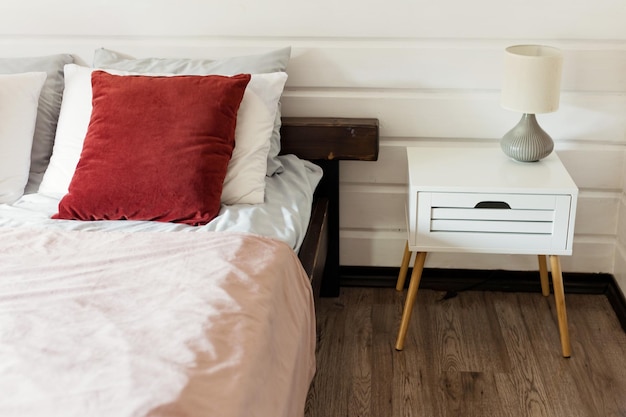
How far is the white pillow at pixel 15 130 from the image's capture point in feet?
7.38

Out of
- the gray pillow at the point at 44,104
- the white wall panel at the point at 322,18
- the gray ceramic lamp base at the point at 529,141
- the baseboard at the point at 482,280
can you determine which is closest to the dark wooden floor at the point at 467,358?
the baseboard at the point at 482,280

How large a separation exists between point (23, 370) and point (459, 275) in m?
1.72

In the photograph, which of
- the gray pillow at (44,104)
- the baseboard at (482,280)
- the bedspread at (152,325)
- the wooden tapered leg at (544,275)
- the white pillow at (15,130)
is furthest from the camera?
the baseboard at (482,280)

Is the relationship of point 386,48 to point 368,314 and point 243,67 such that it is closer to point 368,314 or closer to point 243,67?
point 243,67

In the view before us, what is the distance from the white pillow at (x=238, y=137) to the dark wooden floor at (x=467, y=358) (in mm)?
591

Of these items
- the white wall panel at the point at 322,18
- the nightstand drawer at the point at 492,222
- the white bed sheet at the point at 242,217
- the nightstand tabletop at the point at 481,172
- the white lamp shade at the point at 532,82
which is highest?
the white wall panel at the point at 322,18

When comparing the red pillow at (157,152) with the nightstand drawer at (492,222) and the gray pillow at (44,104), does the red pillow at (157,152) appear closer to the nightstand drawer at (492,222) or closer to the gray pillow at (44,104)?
the gray pillow at (44,104)

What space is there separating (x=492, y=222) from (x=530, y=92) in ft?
A: 1.26

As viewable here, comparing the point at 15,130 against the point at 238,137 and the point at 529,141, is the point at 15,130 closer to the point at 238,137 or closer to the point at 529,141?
the point at 238,137

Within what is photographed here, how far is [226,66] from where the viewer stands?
7.86 feet

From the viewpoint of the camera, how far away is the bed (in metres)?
1.38

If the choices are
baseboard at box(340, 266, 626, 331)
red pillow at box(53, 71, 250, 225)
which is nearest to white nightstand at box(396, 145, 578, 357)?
baseboard at box(340, 266, 626, 331)

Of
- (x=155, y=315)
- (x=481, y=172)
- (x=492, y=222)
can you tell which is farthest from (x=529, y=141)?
(x=155, y=315)

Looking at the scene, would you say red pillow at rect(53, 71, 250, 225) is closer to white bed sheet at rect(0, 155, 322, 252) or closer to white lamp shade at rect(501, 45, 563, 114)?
white bed sheet at rect(0, 155, 322, 252)
